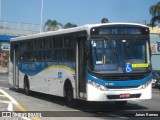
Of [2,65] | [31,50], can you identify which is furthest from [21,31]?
[31,50]

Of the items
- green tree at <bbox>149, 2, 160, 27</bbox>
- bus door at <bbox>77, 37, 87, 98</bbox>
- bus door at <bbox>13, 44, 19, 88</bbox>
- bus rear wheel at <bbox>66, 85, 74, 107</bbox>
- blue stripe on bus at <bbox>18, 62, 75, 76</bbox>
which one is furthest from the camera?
green tree at <bbox>149, 2, 160, 27</bbox>

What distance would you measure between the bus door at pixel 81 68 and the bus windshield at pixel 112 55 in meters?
0.58

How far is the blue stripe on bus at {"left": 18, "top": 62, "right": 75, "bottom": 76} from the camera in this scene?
1721 cm

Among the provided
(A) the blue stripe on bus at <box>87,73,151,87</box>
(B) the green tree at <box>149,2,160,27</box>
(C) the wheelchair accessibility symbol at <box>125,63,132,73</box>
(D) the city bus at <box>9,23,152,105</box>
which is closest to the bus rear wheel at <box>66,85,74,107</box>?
(D) the city bus at <box>9,23,152,105</box>

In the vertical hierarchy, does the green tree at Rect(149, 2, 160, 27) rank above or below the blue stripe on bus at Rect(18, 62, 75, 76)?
above

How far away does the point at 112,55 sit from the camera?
1514 centimetres

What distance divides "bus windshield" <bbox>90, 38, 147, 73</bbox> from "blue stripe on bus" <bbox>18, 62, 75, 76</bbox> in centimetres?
176

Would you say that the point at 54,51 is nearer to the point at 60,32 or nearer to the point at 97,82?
the point at 60,32

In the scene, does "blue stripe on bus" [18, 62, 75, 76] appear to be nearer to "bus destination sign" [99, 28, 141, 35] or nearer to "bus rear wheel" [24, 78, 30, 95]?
"bus rear wheel" [24, 78, 30, 95]

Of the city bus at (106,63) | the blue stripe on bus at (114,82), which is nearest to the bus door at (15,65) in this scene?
the city bus at (106,63)

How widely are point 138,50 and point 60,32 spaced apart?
4004 millimetres

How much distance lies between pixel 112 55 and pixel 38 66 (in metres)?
6.82

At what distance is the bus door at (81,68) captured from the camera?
619 inches

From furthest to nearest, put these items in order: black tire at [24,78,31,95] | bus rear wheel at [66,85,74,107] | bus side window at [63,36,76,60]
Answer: black tire at [24,78,31,95] < bus rear wheel at [66,85,74,107] < bus side window at [63,36,76,60]
